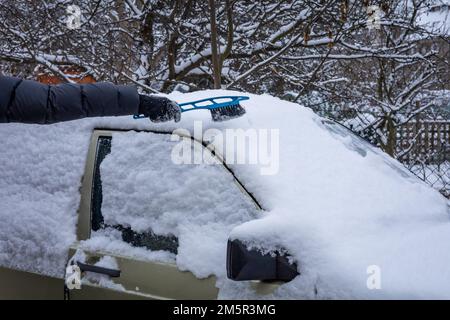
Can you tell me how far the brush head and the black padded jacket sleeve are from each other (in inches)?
14.7

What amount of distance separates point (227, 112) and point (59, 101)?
762 mm

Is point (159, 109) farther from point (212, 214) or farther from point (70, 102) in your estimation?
point (212, 214)

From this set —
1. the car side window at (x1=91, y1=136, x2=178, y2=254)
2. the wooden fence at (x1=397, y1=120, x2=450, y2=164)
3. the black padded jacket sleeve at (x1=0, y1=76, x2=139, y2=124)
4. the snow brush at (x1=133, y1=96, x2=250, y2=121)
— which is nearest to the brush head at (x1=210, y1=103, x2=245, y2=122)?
the snow brush at (x1=133, y1=96, x2=250, y2=121)

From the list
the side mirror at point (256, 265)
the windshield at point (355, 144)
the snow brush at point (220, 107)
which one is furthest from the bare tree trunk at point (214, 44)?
the side mirror at point (256, 265)

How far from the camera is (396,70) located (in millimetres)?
7055

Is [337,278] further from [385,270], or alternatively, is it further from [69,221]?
[69,221]

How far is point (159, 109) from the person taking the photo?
237cm

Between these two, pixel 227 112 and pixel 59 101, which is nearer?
pixel 59 101

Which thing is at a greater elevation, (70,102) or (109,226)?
(70,102)

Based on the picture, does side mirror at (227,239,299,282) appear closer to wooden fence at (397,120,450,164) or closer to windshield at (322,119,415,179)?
windshield at (322,119,415,179)

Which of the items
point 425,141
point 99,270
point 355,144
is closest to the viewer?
point 99,270

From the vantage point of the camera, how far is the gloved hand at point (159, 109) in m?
2.37

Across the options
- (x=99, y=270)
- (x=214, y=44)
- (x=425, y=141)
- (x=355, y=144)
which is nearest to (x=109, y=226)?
(x=99, y=270)

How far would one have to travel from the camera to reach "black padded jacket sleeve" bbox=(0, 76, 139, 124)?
7.14ft
